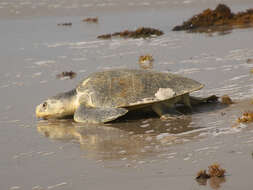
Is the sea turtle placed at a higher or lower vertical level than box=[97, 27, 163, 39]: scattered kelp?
lower

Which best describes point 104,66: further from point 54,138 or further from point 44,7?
point 44,7

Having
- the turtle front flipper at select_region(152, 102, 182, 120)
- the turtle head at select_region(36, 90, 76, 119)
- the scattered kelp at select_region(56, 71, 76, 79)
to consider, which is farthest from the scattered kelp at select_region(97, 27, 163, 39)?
the turtle front flipper at select_region(152, 102, 182, 120)

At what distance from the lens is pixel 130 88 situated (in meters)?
6.83

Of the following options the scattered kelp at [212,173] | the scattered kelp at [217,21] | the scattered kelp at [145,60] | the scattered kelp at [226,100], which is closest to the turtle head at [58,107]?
the scattered kelp at [226,100]

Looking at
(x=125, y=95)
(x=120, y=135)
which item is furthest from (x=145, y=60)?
(x=120, y=135)

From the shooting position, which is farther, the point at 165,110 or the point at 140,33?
the point at 140,33

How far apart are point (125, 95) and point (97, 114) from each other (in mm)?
455

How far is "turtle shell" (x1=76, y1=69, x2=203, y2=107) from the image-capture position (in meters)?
6.75

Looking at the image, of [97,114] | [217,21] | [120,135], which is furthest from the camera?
[217,21]

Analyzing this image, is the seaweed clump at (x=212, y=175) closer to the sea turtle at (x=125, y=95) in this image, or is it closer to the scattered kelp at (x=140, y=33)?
the sea turtle at (x=125, y=95)

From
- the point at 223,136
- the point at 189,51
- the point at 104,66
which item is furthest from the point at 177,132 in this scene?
the point at 189,51

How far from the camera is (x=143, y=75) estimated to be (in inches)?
275

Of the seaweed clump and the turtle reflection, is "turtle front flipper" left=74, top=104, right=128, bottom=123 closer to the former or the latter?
the turtle reflection

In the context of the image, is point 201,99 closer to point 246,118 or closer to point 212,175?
point 246,118
